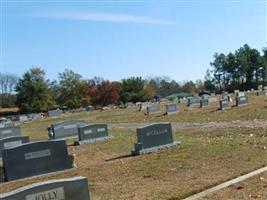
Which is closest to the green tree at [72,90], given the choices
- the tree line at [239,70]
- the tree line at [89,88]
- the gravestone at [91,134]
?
the tree line at [89,88]

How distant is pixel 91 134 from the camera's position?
731 inches

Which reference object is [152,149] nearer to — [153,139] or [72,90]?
[153,139]

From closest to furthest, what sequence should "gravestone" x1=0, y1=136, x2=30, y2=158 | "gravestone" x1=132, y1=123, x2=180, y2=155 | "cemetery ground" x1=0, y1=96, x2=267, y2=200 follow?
1. "cemetery ground" x1=0, y1=96, x2=267, y2=200
2. "gravestone" x1=132, y1=123, x2=180, y2=155
3. "gravestone" x1=0, y1=136, x2=30, y2=158

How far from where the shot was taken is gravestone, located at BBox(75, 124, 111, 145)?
59.8 ft

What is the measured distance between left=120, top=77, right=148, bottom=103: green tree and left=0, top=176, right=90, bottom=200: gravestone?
85.3 m

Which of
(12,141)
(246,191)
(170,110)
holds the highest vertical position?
(12,141)

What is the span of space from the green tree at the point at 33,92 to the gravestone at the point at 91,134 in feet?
209

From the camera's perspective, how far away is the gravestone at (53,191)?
5168 millimetres

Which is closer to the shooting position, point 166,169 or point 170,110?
point 166,169

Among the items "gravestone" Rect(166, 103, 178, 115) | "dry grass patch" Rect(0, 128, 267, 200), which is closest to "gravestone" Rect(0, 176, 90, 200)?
"dry grass patch" Rect(0, 128, 267, 200)

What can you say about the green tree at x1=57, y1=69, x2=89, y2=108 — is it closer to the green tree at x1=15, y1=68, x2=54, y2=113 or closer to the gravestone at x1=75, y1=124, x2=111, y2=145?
the green tree at x1=15, y1=68, x2=54, y2=113

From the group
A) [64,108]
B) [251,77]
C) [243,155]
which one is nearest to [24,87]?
[64,108]

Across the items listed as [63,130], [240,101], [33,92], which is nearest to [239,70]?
[33,92]

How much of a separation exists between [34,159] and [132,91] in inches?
3225
